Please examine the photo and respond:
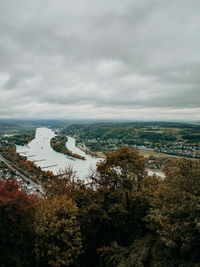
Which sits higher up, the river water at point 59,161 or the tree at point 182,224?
the tree at point 182,224

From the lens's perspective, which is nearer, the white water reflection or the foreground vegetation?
the foreground vegetation

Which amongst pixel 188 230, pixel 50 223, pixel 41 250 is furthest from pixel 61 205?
pixel 188 230

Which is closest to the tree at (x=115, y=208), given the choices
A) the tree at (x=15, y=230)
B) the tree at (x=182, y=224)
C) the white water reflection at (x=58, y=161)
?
the tree at (x=182, y=224)

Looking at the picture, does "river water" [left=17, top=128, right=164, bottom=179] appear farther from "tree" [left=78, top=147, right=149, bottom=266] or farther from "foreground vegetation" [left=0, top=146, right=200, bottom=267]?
"foreground vegetation" [left=0, top=146, right=200, bottom=267]

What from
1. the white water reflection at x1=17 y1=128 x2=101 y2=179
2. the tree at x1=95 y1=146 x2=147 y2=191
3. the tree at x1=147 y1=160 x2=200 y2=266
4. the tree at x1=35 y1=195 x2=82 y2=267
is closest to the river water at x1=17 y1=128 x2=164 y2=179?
the white water reflection at x1=17 y1=128 x2=101 y2=179

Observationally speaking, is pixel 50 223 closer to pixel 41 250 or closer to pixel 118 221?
pixel 41 250

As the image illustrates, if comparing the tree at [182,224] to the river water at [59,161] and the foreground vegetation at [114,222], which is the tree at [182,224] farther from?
the river water at [59,161]

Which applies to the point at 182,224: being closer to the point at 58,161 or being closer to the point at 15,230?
the point at 15,230

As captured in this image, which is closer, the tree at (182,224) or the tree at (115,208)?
the tree at (182,224)
